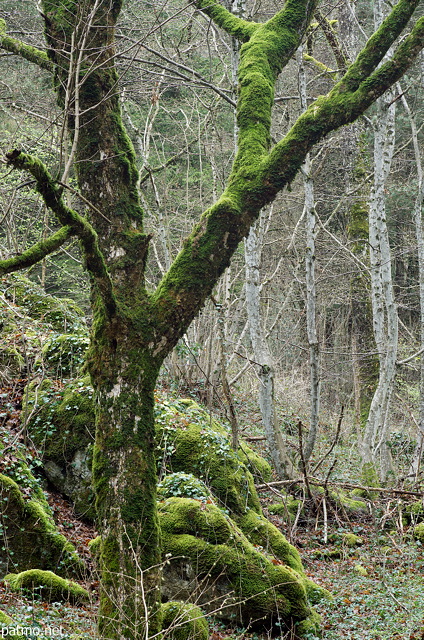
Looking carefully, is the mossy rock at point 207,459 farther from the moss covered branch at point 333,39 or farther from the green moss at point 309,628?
the moss covered branch at point 333,39

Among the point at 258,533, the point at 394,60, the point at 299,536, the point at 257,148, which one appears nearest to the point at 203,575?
A: the point at 258,533

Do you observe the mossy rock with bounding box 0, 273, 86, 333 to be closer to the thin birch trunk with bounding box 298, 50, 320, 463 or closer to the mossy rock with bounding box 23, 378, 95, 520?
the mossy rock with bounding box 23, 378, 95, 520

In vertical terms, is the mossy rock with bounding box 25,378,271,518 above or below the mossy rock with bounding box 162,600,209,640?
above

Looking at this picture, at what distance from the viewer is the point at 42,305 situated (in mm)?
9945

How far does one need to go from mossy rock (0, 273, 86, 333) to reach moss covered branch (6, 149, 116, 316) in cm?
554

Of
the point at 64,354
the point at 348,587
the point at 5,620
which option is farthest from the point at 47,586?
the point at 64,354

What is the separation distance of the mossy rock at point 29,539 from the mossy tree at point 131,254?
1996 millimetres

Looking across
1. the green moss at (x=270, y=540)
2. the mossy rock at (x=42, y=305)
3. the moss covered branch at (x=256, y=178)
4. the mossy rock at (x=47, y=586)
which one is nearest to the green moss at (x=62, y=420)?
the mossy rock at (x=42, y=305)

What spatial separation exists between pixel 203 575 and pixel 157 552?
1.65 m

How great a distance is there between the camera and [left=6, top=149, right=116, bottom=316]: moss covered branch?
10.1 feet

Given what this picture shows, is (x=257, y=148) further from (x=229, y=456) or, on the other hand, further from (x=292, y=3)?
(x=229, y=456)

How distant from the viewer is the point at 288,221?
15.5 metres

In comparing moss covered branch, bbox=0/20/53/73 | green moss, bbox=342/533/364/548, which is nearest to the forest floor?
green moss, bbox=342/533/364/548

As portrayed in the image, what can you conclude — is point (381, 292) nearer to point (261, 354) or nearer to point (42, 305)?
point (261, 354)
